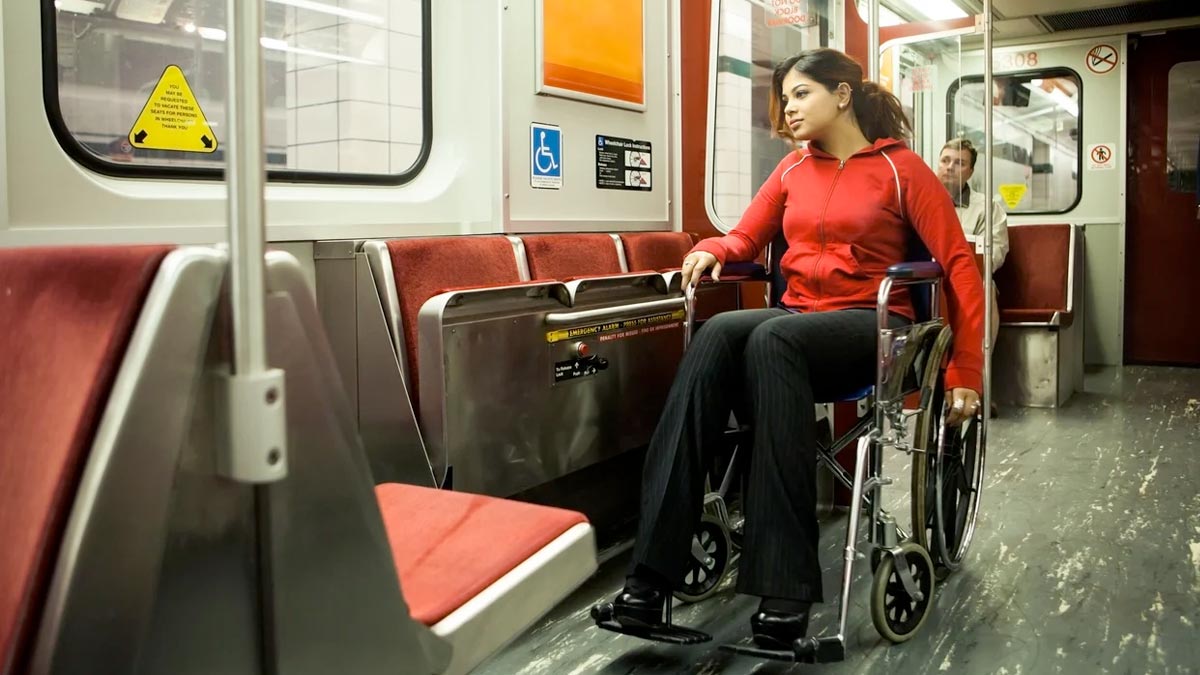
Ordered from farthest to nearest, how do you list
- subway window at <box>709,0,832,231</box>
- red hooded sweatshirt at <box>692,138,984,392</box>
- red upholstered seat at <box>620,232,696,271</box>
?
subway window at <box>709,0,832,231</box>, red upholstered seat at <box>620,232,696,271</box>, red hooded sweatshirt at <box>692,138,984,392</box>

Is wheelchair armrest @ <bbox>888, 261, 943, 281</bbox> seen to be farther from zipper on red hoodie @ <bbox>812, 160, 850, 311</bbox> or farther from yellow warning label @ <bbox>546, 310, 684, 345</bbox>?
yellow warning label @ <bbox>546, 310, 684, 345</bbox>

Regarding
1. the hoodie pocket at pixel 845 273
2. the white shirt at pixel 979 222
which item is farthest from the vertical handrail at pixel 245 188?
the white shirt at pixel 979 222

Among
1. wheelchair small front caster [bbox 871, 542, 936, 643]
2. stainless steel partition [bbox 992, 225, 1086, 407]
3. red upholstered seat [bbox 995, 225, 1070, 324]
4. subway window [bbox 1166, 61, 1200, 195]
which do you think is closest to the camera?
wheelchair small front caster [bbox 871, 542, 936, 643]

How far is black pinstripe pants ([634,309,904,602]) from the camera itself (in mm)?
2191

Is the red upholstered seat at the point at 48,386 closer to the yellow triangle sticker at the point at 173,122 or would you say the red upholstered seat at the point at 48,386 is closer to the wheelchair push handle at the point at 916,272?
the yellow triangle sticker at the point at 173,122

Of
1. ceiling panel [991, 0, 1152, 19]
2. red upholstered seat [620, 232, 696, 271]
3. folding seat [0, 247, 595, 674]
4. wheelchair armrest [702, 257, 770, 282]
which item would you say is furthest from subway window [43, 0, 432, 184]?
ceiling panel [991, 0, 1152, 19]

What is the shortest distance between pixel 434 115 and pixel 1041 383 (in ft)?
14.0

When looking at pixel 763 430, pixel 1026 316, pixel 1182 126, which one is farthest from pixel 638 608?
pixel 1182 126

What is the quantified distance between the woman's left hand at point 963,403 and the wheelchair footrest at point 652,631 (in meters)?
0.89

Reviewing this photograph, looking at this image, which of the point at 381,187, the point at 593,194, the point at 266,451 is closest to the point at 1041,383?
the point at 593,194

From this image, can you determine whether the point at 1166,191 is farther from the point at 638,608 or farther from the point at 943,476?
the point at 638,608

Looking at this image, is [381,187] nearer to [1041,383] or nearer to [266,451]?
[266,451]

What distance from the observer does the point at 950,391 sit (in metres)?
2.63

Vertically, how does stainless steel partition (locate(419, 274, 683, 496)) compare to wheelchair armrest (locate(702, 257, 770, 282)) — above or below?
below
